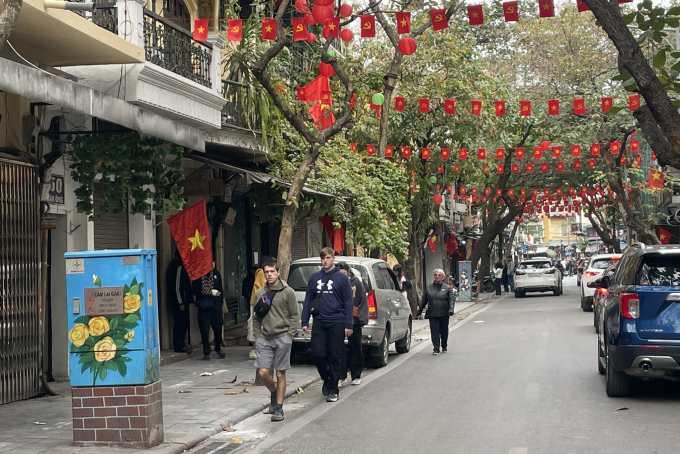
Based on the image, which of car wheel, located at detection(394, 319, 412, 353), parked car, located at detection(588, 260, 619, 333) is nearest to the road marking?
parked car, located at detection(588, 260, 619, 333)

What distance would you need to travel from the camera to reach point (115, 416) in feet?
26.9

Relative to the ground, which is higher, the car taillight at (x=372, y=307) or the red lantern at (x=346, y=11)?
the red lantern at (x=346, y=11)

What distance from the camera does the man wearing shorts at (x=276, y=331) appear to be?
9797mm

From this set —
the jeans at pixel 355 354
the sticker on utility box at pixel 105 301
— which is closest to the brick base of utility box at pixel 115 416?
the sticker on utility box at pixel 105 301

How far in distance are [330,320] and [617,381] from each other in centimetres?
347

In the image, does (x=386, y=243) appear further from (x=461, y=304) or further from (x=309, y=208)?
(x=461, y=304)

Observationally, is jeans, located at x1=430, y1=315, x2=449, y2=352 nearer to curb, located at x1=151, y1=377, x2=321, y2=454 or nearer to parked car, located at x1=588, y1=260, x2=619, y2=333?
parked car, located at x1=588, y1=260, x2=619, y2=333

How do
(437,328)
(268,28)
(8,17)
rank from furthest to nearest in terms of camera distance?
1. (437,328)
2. (268,28)
3. (8,17)

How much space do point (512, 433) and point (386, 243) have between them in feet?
39.6

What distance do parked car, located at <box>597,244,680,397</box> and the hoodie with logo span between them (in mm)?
3130

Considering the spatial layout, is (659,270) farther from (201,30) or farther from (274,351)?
(201,30)

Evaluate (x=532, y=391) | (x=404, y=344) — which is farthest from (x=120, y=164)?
(x=404, y=344)

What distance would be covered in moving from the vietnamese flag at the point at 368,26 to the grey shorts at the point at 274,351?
6.64 m

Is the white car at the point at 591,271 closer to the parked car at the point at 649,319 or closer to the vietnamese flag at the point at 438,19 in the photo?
the vietnamese flag at the point at 438,19
